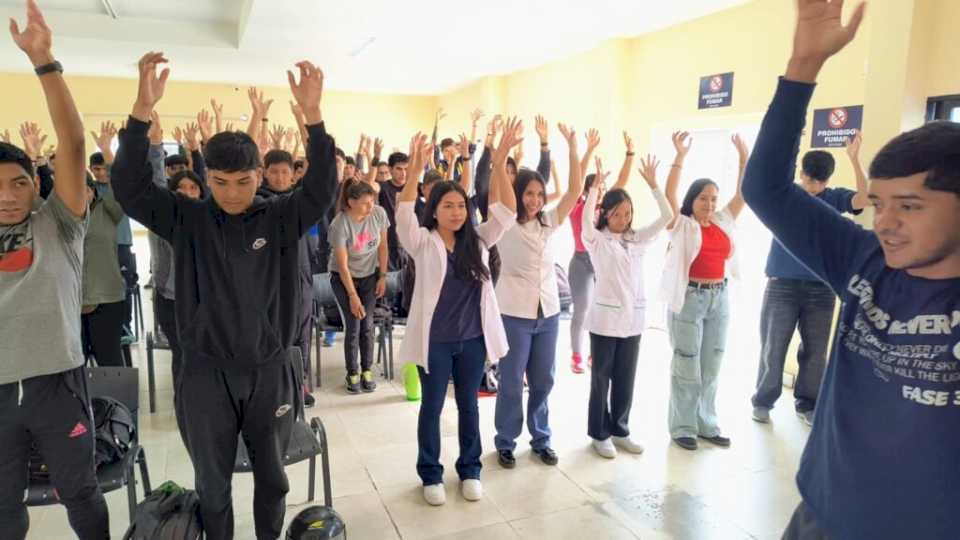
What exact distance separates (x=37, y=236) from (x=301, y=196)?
852mm

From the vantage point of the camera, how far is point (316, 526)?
198cm

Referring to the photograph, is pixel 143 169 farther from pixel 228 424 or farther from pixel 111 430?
pixel 111 430

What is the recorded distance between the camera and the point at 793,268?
399cm

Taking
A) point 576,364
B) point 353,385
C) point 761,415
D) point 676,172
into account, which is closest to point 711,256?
point 676,172

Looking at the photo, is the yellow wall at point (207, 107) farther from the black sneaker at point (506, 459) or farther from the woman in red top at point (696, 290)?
the black sneaker at point (506, 459)

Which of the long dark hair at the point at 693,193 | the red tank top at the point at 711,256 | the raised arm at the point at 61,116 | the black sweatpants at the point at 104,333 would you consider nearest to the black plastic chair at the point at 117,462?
the raised arm at the point at 61,116

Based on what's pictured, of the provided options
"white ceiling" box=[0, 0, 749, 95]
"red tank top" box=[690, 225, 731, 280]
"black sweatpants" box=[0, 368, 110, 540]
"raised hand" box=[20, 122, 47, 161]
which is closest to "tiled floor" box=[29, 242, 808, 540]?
"black sweatpants" box=[0, 368, 110, 540]

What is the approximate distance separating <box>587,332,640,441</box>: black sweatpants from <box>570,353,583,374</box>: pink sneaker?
1.55 m

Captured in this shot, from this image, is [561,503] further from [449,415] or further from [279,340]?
[279,340]

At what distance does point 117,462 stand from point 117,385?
0.41 meters

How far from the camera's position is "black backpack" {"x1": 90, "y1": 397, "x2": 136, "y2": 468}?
2225mm

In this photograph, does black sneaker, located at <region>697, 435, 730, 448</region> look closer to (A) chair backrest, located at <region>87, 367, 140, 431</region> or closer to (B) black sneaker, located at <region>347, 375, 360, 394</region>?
(B) black sneaker, located at <region>347, 375, 360, 394</region>

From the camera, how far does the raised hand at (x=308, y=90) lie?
1.86 meters

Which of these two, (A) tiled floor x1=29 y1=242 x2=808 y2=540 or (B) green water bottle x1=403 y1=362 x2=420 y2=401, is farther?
(B) green water bottle x1=403 y1=362 x2=420 y2=401
